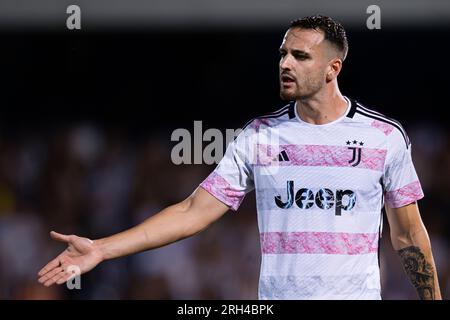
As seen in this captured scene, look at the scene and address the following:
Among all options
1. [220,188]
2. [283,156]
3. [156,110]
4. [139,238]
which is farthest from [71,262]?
[156,110]

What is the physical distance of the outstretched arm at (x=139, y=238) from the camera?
5.09 m

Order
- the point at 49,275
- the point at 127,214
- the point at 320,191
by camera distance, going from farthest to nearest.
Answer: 1. the point at 127,214
2. the point at 320,191
3. the point at 49,275

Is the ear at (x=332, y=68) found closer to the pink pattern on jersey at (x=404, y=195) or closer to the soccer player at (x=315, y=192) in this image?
the soccer player at (x=315, y=192)

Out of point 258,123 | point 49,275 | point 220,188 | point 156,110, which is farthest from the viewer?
point 156,110

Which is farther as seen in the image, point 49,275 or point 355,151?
point 355,151

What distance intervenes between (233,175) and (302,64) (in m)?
0.72

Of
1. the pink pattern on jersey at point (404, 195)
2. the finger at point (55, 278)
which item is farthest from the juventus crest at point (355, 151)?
the finger at point (55, 278)

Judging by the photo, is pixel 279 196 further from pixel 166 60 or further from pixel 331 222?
pixel 166 60

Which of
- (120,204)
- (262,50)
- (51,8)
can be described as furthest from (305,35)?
(51,8)

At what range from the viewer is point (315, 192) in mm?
5441

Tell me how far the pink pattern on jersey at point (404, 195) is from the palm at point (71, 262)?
166cm

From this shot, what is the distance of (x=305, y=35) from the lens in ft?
18.1

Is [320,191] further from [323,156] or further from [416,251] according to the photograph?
[416,251]

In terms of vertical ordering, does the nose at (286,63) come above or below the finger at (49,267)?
above
